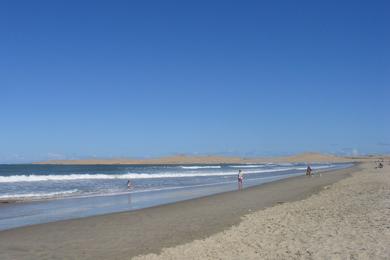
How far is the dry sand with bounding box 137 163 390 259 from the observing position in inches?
344

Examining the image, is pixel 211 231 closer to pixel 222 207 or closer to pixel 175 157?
pixel 222 207

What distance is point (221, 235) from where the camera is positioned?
37.6ft

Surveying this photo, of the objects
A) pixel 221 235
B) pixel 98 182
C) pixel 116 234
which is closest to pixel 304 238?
pixel 221 235

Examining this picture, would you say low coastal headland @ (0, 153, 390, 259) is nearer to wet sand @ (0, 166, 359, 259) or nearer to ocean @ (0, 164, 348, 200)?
wet sand @ (0, 166, 359, 259)

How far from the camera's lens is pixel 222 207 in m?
18.7

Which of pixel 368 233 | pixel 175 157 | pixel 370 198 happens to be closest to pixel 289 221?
pixel 368 233

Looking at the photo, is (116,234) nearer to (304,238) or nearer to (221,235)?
(221,235)

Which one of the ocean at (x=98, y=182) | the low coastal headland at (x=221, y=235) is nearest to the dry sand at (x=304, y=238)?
the low coastal headland at (x=221, y=235)

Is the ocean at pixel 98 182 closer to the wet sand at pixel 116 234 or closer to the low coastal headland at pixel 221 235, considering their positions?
the wet sand at pixel 116 234

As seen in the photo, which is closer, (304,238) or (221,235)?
(304,238)

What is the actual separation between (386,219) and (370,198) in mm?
5560

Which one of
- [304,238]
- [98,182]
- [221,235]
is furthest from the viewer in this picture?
[98,182]

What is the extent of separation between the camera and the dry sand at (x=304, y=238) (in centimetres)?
874

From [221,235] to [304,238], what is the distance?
2.25 meters
